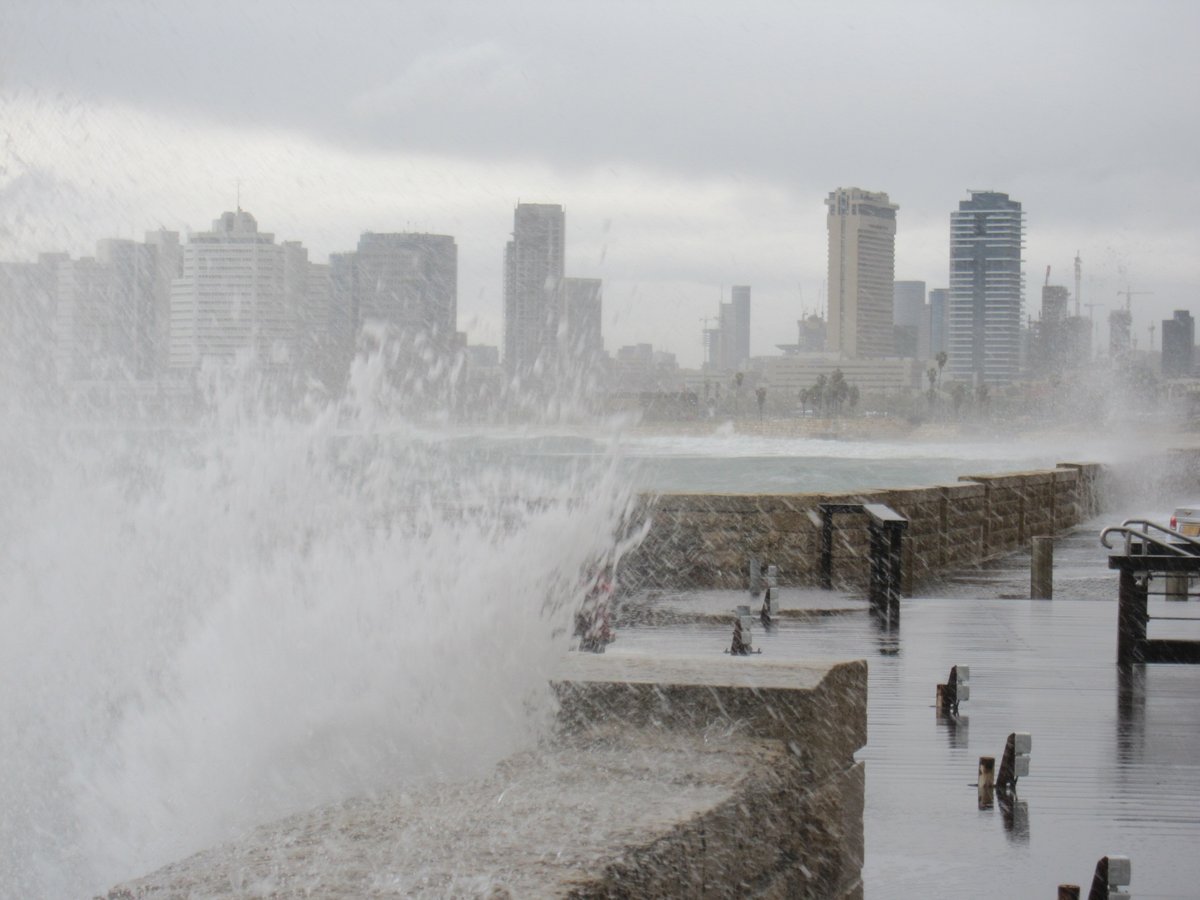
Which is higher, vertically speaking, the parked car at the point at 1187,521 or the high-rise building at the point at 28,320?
the high-rise building at the point at 28,320

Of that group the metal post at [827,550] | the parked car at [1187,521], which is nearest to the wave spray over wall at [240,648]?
the metal post at [827,550]

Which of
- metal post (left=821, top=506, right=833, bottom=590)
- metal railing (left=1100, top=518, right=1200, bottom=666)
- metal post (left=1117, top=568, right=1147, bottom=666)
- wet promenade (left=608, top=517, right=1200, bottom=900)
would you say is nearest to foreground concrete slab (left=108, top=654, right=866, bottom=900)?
wet promenade (left=608, top=517, right=1200, bottom=900)

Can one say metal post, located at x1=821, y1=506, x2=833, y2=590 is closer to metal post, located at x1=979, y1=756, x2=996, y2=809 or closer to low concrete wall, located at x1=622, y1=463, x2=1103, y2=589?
low concrete wall, located at x1=622, y1=463, x2=1103, y2=589

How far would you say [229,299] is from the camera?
20375 mm

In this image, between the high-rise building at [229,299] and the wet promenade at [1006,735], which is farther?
the high-rise building at [229,299]

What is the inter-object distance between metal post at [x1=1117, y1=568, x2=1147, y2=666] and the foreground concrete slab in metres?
6.65

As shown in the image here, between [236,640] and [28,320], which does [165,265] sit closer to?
[28,320]

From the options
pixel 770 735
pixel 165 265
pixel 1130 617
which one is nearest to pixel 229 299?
pixel 165 265

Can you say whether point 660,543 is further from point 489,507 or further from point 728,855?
point 728,855

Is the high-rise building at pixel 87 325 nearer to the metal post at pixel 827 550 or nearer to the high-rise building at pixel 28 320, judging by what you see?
the high-rise building at pixel 28 320

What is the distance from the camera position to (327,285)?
23.8m

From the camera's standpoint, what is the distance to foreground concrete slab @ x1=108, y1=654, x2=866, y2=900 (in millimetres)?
2490

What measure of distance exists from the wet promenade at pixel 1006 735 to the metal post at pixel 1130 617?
0.16 meters

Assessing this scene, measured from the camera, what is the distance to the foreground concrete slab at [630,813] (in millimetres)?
2490
